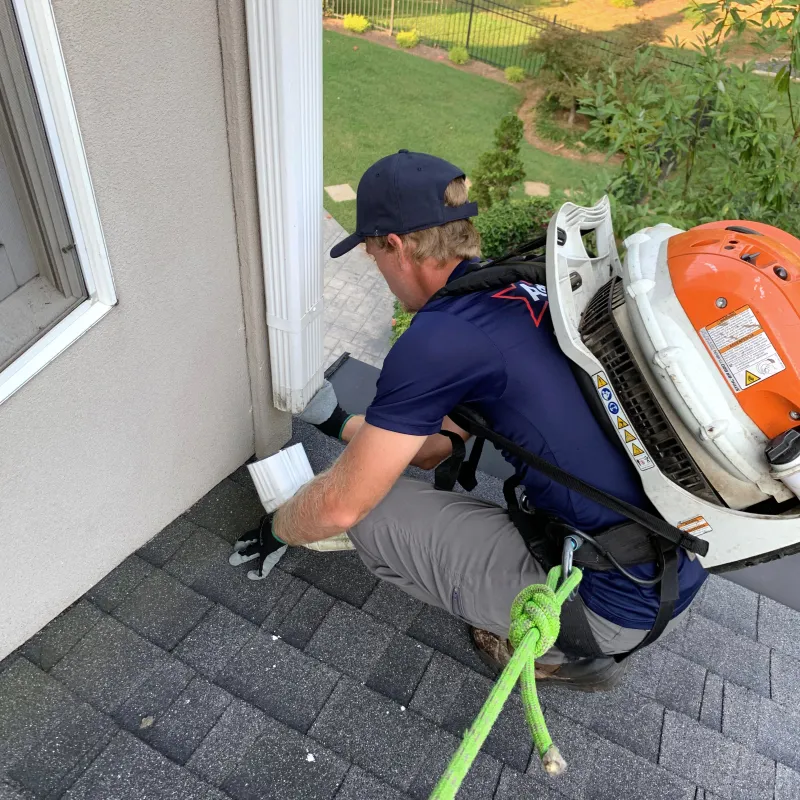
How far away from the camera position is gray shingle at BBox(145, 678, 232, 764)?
6.86ft

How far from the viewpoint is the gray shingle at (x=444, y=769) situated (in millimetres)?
2080

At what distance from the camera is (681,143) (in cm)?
368

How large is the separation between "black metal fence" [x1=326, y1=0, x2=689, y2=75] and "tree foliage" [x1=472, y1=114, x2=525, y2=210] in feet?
25.5

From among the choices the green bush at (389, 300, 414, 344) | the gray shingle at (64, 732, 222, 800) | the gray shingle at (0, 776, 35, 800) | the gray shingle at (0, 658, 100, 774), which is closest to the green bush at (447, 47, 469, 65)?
the green bush at (389, 300, 414, 344)

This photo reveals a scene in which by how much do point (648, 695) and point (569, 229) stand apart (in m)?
1.72

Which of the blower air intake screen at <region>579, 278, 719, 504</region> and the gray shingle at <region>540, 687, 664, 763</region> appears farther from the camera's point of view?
the gray shingle at <region>540, 687, 664, 763</region>

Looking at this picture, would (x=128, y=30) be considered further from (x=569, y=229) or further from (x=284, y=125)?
(x=569, y=229)

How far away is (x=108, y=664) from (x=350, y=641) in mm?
838

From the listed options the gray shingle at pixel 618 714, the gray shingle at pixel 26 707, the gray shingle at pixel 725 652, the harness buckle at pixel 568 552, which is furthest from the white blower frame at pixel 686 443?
the gray shingle at pixel 26 707

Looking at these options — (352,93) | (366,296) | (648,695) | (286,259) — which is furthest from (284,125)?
(352,93)

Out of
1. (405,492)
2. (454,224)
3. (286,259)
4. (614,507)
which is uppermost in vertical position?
(454,224)

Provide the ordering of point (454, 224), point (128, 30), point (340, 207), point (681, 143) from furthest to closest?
point (340, 207)
point (681, 143)
point (454, 224)
point (128, 30)

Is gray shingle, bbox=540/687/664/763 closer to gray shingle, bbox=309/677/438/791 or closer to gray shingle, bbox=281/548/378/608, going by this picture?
gray shingle, bbox=309/677/438/791

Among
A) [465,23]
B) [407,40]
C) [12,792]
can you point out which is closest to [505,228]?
[12,792]
